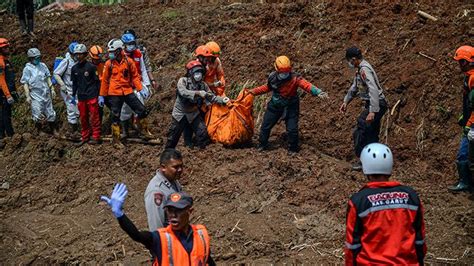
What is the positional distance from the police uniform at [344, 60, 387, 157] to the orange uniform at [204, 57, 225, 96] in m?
2.22

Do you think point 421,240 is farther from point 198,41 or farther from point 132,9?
point 132,9

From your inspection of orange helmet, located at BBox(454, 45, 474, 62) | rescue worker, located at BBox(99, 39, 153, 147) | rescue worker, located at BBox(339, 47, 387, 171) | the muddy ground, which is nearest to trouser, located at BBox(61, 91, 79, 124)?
the muddy ground

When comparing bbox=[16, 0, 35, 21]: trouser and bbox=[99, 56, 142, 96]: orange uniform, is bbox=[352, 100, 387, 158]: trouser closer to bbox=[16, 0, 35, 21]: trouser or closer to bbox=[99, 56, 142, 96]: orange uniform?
bbox=[99, 56, 142, 96]: orange uniform

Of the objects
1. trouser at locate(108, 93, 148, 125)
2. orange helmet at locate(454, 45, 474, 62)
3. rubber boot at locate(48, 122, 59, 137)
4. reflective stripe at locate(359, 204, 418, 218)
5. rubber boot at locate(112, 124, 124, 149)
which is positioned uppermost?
reflective stripe at locate(359, 204, 418, 218)

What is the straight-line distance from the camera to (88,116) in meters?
11.7

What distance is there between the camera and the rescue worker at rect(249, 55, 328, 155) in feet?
31.8

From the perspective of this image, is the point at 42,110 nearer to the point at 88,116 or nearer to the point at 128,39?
the point at 88,116

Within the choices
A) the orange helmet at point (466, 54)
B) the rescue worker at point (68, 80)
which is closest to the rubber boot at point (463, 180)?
the orange helmet at point (466, 54)

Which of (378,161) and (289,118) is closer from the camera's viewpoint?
(378,161)

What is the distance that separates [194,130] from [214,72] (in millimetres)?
999

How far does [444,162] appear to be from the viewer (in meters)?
9.97

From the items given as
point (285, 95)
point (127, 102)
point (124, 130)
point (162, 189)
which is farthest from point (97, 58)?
point (162, 189)

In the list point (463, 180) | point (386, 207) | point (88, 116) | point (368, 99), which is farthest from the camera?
point (88, 116)

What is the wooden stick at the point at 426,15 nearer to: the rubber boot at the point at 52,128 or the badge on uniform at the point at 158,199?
the rubber boot at the point at 52,128
